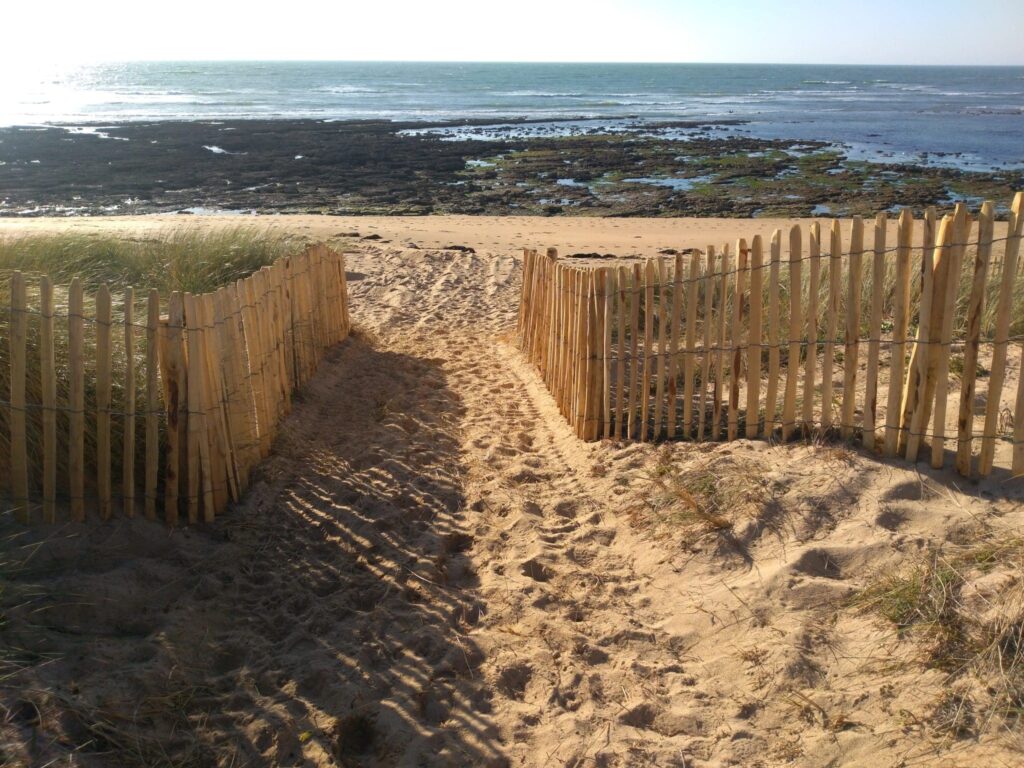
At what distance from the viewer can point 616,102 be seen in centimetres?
6412

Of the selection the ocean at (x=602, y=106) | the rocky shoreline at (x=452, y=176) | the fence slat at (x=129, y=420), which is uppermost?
the ocean at (x=602, y=106)

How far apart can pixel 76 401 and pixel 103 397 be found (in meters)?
0.12

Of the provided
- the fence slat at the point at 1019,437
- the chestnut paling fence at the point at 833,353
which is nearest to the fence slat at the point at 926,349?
the chestnut paling fence at the point at 833,353

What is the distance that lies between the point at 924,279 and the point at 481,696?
2.68m

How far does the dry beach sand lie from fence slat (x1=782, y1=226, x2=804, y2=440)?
0.64 ft

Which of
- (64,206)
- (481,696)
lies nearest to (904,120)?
(64,206)

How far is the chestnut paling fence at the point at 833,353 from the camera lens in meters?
3.99

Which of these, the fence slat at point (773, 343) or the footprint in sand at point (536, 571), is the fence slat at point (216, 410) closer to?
the footprint in sand at point (536, 571)

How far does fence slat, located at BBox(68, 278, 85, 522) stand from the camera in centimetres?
409

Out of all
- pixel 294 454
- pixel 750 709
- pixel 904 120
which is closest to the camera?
pixel 750 709

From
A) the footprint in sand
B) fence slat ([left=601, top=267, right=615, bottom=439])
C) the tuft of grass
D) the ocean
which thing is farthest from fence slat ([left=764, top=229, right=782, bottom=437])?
the ocean

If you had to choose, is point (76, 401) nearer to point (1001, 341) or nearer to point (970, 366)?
point (970, 366)

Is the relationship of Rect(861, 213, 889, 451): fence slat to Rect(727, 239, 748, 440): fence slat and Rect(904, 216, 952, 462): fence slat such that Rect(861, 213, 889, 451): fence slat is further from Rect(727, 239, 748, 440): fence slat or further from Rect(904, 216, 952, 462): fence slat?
Rect(727, 239, 748, 440): fence slat

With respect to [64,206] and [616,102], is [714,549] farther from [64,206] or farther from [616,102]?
[616,102]
